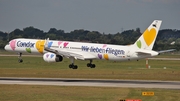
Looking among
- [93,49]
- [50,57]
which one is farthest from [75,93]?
[93,49]

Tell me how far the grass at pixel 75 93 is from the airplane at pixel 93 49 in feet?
81.6

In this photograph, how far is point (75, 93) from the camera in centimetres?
5197

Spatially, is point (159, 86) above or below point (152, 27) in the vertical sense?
below

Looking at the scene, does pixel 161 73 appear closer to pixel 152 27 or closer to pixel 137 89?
pixel 152 27

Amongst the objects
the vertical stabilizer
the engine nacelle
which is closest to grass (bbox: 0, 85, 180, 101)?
the engine nacelle

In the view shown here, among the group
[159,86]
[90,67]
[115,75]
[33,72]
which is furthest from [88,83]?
[90,67]

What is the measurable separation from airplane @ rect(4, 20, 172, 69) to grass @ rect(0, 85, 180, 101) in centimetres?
2486

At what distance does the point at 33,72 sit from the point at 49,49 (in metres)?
5.33

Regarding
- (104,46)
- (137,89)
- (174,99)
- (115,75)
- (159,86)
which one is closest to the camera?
(174,99)

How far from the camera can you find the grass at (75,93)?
157 feet

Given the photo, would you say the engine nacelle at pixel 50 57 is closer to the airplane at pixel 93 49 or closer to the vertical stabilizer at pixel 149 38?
the airplane at pixel 93 49

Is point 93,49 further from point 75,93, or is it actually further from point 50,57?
point 75,93

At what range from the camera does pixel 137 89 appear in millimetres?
56000

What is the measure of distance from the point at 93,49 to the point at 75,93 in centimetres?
3253
